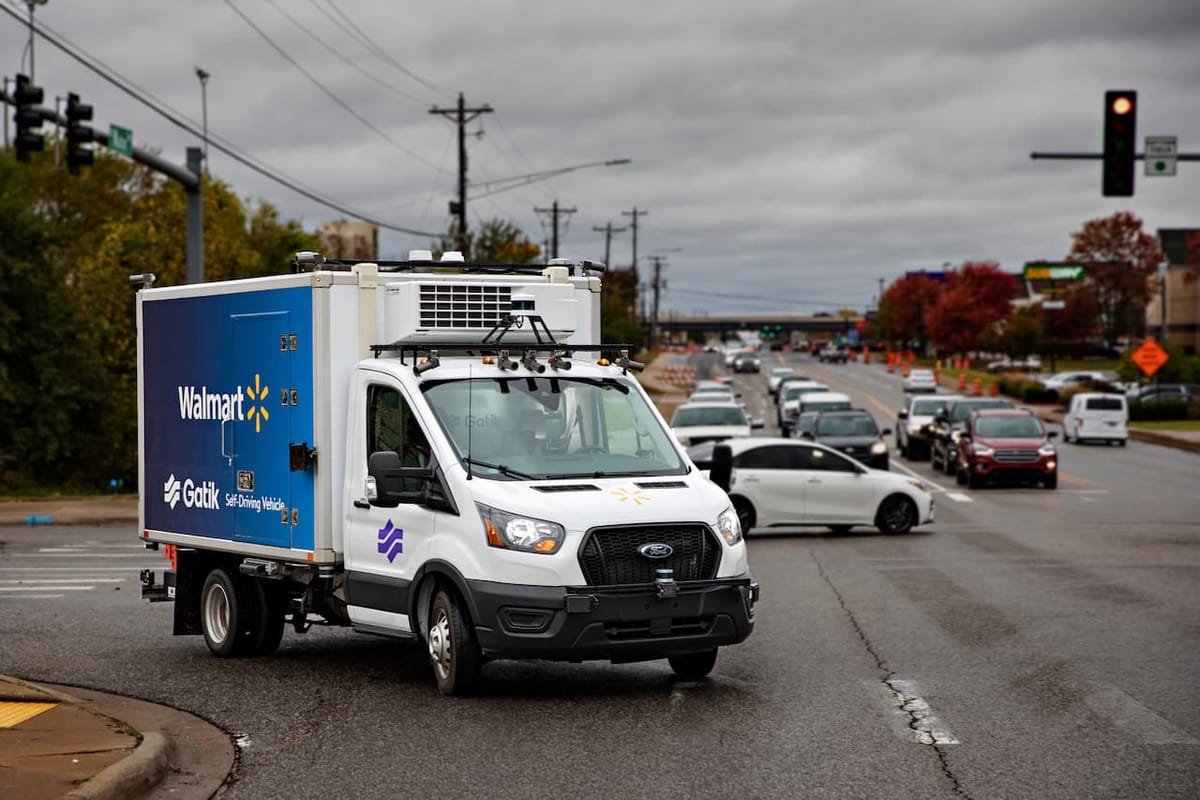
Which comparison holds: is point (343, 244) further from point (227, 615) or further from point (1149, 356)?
point (227, 615)

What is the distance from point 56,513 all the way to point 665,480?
64.1 ft

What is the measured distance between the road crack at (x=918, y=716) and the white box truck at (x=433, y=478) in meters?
1.14

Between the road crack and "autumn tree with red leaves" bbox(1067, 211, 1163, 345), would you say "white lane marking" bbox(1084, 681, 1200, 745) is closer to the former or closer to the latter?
the road crack

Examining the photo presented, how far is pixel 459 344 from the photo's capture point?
11.3 metres

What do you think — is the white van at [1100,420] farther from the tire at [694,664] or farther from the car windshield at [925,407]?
the tire at [694,664]

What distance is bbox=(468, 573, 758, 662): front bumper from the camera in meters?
9.81

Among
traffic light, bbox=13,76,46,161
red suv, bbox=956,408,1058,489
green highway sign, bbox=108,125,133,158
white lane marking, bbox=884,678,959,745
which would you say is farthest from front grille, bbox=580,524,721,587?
red suv, bbox=956,408,1058,489

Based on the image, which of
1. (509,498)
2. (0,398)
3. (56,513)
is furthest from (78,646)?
(0,398)

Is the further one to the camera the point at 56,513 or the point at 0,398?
the point at 0,398

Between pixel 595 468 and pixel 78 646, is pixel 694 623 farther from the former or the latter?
pixel 78 646

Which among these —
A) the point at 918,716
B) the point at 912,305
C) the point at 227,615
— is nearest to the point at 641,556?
the point at 918,716

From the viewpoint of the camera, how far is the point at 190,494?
41.7 feet

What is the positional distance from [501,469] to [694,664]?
198 cm

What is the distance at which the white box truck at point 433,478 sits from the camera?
996cm
